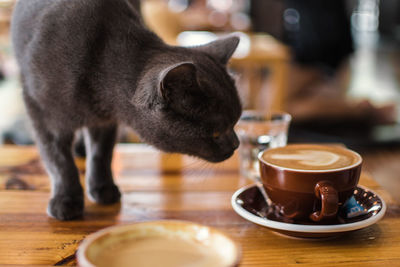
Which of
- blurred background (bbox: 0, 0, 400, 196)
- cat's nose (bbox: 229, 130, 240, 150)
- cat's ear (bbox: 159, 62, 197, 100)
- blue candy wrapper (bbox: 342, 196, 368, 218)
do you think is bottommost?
blurred background (bbox: 0, 0, 400, 196)

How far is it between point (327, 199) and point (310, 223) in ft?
0.27

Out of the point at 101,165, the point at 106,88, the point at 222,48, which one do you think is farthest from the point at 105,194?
the point at 222,48

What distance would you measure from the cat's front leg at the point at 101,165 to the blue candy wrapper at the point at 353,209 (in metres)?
0.42

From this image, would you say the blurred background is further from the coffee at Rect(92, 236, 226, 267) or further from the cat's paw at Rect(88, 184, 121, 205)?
the coffee at Rect(92, 236, 226, 267)

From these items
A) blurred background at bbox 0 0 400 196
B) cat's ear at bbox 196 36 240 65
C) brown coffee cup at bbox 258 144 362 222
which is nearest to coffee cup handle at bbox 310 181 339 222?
brown coffee cup at bbox 258 144 362 222

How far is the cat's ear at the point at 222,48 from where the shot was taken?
83 centimetres

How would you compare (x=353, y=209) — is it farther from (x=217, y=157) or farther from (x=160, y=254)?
(x=160, y=254)

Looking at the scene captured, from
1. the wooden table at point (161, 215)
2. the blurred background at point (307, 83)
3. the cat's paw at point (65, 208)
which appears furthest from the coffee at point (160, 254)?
the blurred background at point (307, 83)

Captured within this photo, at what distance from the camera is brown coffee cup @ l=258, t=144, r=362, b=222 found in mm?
622

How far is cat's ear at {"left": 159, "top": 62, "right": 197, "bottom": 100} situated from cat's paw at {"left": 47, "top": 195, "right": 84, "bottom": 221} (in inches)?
10.4

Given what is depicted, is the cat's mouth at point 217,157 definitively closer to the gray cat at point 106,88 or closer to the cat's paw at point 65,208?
the gray cat at point 106,88

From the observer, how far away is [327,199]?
0.60 m

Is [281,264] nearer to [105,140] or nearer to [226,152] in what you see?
[226,152]

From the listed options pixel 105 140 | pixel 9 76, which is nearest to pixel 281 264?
pixel 105 140
